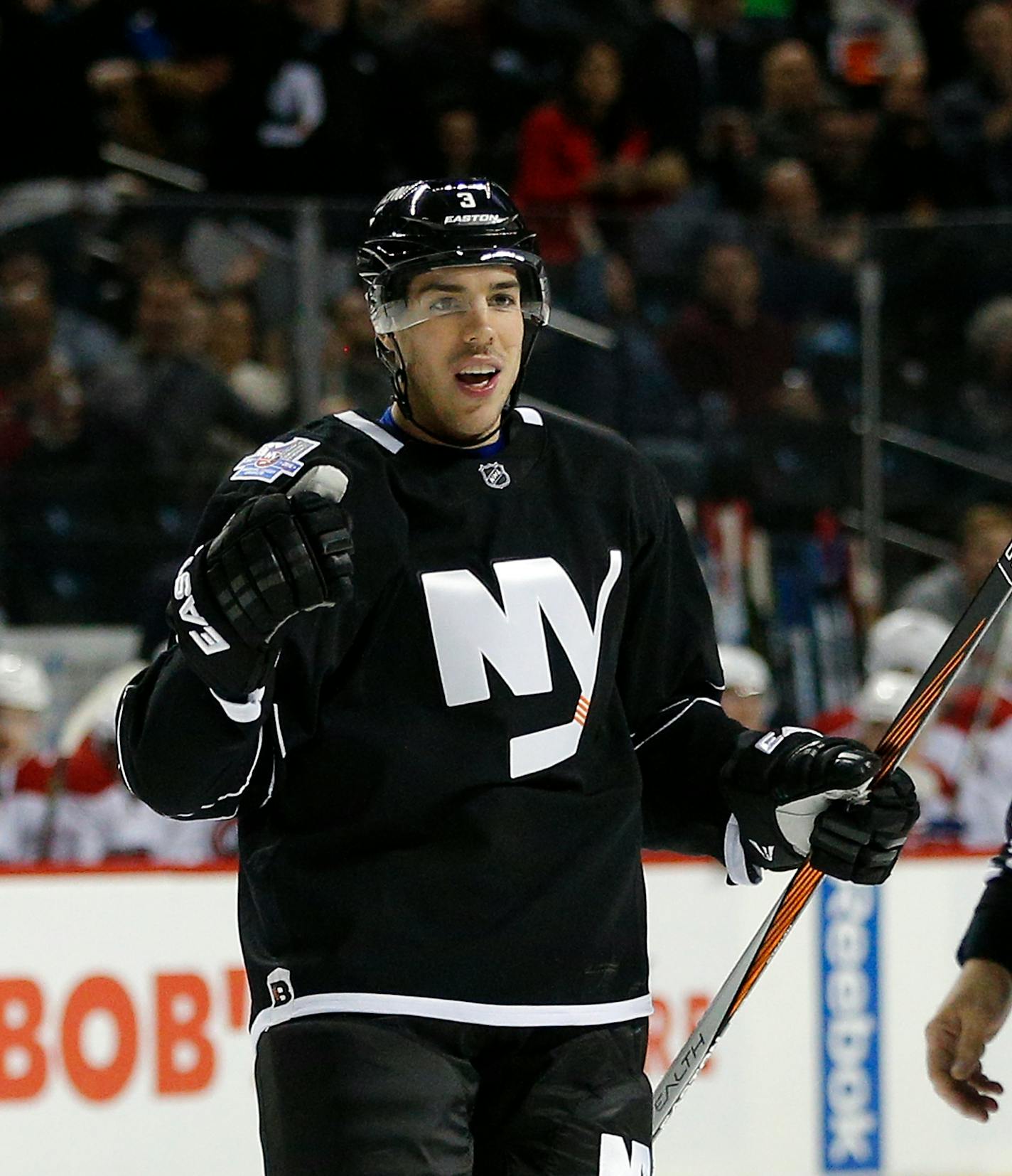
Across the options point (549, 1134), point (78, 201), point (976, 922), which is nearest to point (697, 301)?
point (78, 201)

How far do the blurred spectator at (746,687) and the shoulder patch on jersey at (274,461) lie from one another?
3.68 meters

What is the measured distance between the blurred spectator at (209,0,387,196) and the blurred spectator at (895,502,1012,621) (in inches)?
85.1

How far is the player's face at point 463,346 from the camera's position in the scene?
250cm

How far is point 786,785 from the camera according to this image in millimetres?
2541

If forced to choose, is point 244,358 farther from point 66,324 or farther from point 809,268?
point 809,268

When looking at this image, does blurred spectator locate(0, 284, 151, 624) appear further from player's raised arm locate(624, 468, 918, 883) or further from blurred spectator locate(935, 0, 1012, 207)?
player's raised arm locate(624, 468, 918, 883)

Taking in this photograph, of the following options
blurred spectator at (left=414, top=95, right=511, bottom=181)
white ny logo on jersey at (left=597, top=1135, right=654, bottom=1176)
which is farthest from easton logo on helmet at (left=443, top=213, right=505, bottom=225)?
blurred spectator at (left=414, top=95, right=511, bottom=181)

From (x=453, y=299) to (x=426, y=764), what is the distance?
0.52m

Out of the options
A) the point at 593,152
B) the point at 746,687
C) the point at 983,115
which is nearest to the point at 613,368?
the point at 746,687

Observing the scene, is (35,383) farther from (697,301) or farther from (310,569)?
(310,569)

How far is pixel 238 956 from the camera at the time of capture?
4.93 meters

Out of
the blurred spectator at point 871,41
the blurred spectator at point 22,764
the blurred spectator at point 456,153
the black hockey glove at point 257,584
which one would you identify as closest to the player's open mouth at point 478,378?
the black hockey glove at point 257,584

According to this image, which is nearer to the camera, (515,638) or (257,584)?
(257,584)

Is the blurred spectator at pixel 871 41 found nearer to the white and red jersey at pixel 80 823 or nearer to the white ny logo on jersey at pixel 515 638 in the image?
the white and red jersey at pixel 80 823
